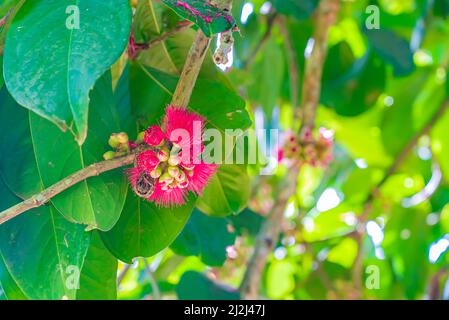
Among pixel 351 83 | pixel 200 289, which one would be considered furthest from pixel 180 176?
pixel 351 83

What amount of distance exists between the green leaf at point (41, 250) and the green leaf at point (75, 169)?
6cm

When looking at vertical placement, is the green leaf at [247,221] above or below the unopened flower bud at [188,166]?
below

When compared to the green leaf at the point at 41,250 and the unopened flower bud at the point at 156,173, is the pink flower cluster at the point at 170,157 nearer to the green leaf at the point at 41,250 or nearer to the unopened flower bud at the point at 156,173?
the unopened flower bud at the point at 156,173

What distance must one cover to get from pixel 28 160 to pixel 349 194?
1650 mm

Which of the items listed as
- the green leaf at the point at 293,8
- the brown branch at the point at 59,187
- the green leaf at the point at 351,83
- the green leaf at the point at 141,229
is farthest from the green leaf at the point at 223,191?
the green leaf at the point at 351,83

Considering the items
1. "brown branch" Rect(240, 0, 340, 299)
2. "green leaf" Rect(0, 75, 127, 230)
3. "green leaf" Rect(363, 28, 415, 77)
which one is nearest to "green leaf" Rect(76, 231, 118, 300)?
"green leaf" Rect(0, 75, 127, 230)

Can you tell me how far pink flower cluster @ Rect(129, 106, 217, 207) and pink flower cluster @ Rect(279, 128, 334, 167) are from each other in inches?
40.8

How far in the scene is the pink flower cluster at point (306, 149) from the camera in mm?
2139

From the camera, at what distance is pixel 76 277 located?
1095mm

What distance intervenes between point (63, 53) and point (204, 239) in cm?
78

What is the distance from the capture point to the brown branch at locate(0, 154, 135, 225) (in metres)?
0.97

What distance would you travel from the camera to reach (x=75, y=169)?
3.48 ft

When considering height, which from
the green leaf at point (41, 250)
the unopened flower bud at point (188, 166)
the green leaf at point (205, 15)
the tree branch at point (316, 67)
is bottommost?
the green leaf at point (41, 250)

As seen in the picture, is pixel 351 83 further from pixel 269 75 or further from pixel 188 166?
pixel 188 166
